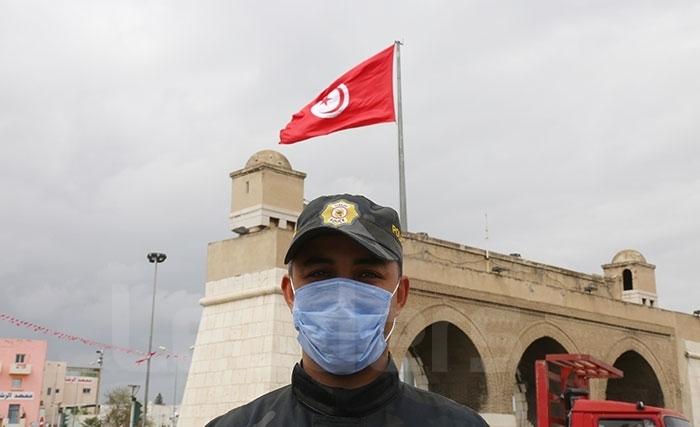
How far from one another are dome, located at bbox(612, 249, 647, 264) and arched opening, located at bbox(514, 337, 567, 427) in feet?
17.2

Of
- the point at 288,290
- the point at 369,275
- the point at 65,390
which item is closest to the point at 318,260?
the point at 369,275

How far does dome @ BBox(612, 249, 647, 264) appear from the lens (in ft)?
76.9

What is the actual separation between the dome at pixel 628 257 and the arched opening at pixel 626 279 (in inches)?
12.9

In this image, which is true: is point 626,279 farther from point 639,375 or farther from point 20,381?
point 20,381

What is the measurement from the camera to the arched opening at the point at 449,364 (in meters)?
17.4

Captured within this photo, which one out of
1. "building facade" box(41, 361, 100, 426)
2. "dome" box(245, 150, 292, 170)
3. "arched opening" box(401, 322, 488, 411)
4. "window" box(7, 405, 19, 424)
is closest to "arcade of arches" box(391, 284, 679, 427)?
"arched opening" box(401, 322, 488, 411)

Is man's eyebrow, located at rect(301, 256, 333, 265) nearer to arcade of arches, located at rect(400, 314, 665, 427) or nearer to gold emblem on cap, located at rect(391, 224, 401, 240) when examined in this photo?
gold emblem on cap, located at rect(391, 224, 401, 240)

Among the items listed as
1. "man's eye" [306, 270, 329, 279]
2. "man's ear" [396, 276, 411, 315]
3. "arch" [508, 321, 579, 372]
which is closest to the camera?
"man's eye" [306, 270, 329, 279]

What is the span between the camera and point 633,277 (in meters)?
23.2

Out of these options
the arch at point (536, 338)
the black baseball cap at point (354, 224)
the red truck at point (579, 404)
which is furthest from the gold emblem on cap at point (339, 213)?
the arch at point (536, 338)

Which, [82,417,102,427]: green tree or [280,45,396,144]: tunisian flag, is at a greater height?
[280,45,396,144]: tunisian flag

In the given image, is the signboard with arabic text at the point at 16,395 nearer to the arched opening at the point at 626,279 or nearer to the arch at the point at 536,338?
the arched opening at the point at 626,279

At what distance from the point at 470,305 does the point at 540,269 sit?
453 cm

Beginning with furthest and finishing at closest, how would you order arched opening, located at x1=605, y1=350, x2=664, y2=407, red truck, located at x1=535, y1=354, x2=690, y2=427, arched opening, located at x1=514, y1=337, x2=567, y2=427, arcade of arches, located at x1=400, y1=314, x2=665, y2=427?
arched opening, located at x1=605, y1=350, x2=664, y2=407
arched opening, located at x1=514, y1=337, x2=567, y2=427
arcade of arches, located at x1=400, y1=314, x2=665, y2=427
red truck, located at x1=535, y1=354, x2=690, y2=427
